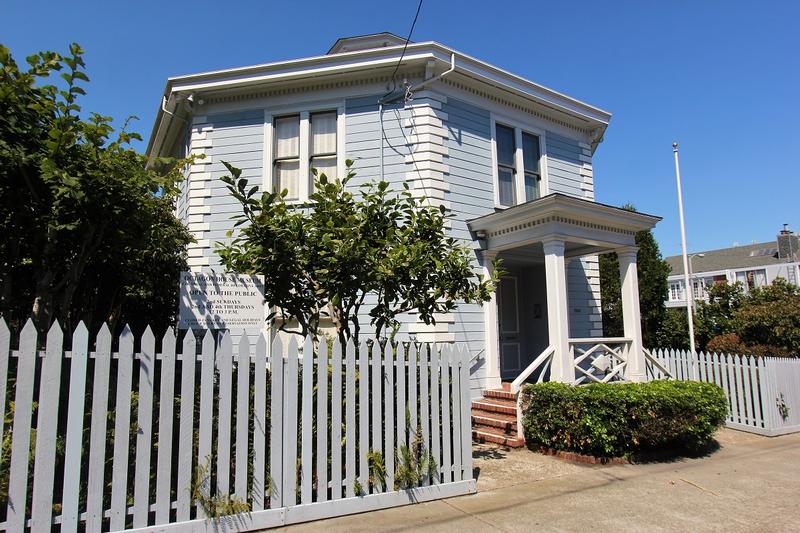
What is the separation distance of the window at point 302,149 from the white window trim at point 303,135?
0.8 inches

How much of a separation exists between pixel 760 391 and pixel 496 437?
5.10 m

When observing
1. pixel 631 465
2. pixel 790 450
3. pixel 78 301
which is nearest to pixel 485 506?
pixel 631 465

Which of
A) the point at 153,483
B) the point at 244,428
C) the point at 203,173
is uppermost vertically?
the point at 203,173

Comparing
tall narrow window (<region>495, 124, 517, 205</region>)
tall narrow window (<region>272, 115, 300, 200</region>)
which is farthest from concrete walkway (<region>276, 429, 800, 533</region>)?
tall narrow window (<region>272, 115, 300, 200</region>)

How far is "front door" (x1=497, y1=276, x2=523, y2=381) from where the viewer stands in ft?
37.0

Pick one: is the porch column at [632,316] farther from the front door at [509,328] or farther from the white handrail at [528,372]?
the front door at [509,328]

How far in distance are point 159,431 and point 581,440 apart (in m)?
5.45

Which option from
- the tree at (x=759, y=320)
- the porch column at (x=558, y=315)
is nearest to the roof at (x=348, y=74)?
the porch column at (x=558, y=315)

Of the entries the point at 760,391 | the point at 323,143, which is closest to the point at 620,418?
the point at 760,391

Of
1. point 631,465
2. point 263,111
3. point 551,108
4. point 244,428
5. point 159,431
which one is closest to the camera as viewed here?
point 159,431

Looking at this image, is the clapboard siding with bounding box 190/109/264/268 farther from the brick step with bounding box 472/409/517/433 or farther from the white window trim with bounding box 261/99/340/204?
the brick step with bounding box 472/409/517/433

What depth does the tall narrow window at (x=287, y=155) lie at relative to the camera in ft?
33.2

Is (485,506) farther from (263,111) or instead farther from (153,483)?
(263,111)

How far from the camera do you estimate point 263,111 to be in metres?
Result: 10.3
